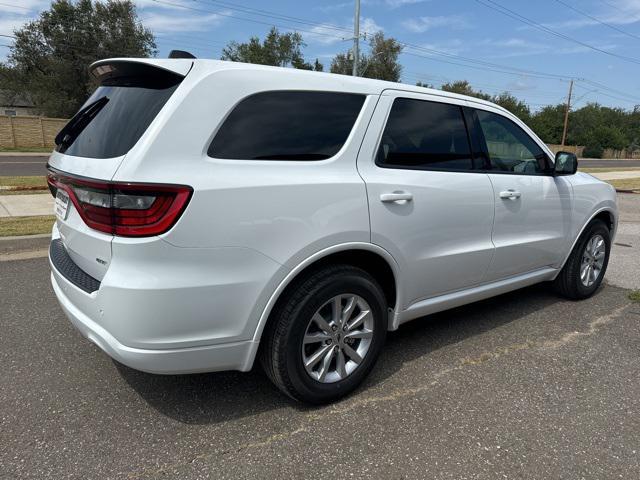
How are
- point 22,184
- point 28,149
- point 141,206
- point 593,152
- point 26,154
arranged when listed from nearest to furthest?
point 141,206 < point 22,184 < point 26,154 < point 28,149 < point 593,152

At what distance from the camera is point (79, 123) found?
2764 mm

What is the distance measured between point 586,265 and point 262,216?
3721 millimetres

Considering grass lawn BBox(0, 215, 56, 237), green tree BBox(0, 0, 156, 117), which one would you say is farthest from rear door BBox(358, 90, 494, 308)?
green tree BBox(0, 0, 156, 117)

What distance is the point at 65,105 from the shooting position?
43469mm

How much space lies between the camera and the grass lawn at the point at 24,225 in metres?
6.41

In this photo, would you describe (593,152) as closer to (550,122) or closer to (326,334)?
(550,122)

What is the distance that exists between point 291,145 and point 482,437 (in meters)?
1.83

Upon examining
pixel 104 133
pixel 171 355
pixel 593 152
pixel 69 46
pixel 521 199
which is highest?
pixel 69 46

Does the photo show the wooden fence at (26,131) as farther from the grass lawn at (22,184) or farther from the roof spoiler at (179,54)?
the roof spoiler at (179,54)

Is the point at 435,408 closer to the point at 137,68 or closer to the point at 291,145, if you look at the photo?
the point at 291,145

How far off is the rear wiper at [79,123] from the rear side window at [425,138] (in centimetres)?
163

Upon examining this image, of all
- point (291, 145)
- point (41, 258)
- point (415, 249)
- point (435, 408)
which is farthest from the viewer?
point (41, 258)

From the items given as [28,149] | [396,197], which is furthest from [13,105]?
[396,197]

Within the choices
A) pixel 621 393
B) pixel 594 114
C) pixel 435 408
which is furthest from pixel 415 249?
pixel 594 114
